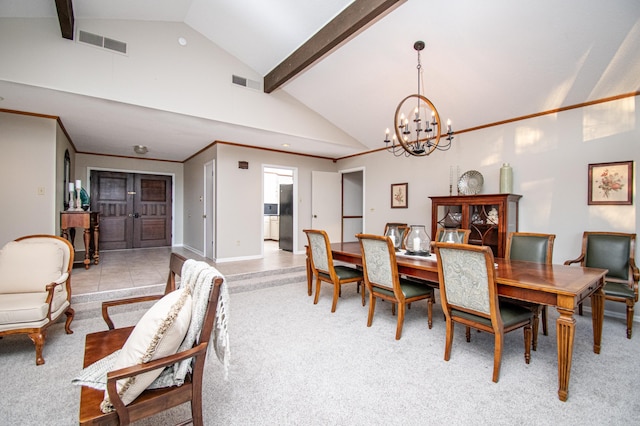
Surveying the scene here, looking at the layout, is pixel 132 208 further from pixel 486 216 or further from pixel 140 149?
pixel 486 216

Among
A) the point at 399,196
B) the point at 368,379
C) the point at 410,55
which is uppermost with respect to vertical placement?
the point at 410,55

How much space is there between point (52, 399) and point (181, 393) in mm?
1119

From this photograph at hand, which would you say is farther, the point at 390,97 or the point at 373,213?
the point at 373,213

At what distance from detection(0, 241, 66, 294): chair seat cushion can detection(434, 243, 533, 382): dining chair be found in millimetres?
3232

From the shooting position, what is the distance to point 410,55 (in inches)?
133

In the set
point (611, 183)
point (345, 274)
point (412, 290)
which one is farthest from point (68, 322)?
point (611, 183)

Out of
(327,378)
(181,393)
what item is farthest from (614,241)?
(181,393)

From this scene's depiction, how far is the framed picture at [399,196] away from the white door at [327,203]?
162cm

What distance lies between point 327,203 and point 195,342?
17.7ft

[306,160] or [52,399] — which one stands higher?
[306,160]

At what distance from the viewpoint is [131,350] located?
1.20 m

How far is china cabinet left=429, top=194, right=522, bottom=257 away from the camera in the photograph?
3674 millimetres

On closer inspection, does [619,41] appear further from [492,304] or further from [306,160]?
[306,160]

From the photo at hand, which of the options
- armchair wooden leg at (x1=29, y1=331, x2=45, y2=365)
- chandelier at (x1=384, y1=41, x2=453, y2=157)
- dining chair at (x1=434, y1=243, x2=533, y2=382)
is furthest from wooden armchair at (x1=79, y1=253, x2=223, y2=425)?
chandelier at (x1=384, y1=41, x2=453, y2=157)
